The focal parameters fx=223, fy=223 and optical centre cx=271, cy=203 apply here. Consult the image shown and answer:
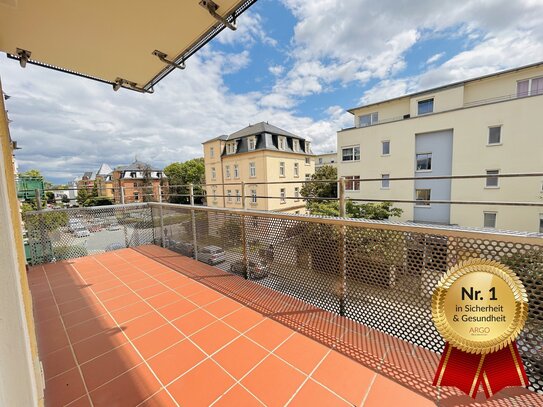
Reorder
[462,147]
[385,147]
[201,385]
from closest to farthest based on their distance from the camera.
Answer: [201,385]
[462,147]
[385,147]

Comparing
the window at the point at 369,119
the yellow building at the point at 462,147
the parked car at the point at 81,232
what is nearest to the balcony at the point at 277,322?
the parked car at the point at 81,232

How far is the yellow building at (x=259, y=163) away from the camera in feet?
57.1

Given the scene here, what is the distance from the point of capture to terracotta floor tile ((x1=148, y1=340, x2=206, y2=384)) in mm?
1399

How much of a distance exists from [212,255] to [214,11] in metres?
2.63

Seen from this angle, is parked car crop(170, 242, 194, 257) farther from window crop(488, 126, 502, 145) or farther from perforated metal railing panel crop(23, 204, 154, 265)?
window crop(488, 126, 502, 145)

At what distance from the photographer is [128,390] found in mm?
1296

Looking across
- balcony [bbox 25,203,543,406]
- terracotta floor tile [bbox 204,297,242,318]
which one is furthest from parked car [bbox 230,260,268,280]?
terracotta floor tile [bbox 204,297,242,318]

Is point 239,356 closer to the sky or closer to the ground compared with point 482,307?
closer to the ground

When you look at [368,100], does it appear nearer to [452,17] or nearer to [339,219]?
[452,17]

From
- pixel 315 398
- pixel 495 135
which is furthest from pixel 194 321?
pixel 495 135

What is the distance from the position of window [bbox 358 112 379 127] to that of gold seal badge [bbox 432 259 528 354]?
1483cm

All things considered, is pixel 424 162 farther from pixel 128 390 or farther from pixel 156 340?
pixel 128 390

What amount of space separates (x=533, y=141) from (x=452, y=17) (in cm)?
592

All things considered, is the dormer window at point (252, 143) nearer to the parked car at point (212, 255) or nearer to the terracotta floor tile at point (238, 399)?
the parked car at point (212, 255)
